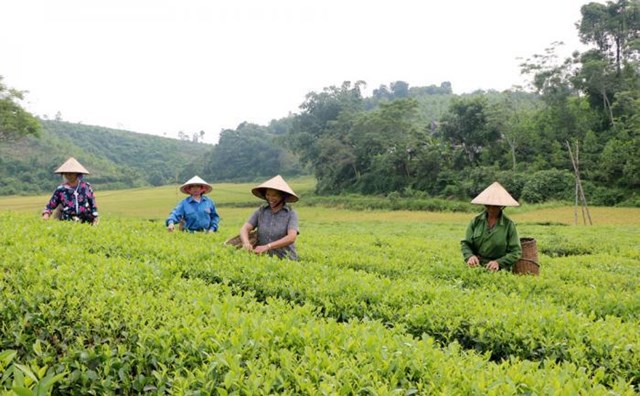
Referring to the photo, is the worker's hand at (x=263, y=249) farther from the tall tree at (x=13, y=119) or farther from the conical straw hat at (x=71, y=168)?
the tall tree at (x=13, y=119)

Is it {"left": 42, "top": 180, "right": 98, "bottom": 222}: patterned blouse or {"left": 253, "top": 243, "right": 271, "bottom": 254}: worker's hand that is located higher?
{"left": 42, "top": 180, "right": 98, "bottom": 222}: patterned blouse

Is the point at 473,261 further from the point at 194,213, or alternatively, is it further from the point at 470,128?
the point at 470,128

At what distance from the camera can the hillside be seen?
70.6 m

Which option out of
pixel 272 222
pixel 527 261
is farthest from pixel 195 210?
pixel 527 261

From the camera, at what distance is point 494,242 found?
6.21m

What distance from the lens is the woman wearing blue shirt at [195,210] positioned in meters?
8.12

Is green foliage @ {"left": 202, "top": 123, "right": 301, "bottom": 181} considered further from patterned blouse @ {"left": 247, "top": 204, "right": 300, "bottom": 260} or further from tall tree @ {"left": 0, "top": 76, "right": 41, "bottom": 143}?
patterned blouse @ {"left": 247, "top": 204, "right": 300, "bottom": 260}

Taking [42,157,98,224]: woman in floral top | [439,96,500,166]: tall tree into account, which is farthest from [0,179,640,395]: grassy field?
[439,96,500,166]: tall tree

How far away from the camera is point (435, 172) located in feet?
143

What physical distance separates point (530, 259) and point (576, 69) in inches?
1605

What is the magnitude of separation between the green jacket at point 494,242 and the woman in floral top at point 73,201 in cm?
618

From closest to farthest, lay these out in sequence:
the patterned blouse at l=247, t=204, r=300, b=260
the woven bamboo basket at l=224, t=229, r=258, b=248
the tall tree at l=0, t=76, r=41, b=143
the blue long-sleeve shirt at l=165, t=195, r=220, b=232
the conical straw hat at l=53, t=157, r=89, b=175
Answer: the patterned blouse at l=247, t=204, r=300, b=260 < the woven bamboo basket at l=224, t=229, r=258, b=248 < the conical straw hat at l=53, t=157, r=89, b=175 < the blue long-sleeve shirt at l=165, t=195, r=220, b=232 < the tall tree at l=0, t=76, r=41, b=143

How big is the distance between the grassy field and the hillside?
71.7 m

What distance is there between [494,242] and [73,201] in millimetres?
6860
